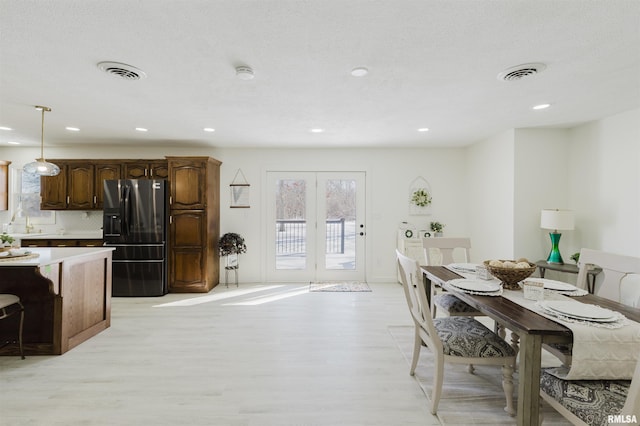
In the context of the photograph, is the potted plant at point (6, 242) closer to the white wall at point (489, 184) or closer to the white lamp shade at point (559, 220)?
the white wall at point (489, 184)

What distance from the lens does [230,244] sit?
5039 mm

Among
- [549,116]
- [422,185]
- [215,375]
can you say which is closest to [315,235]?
[422,185]

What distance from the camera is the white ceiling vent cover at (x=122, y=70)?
228 cm

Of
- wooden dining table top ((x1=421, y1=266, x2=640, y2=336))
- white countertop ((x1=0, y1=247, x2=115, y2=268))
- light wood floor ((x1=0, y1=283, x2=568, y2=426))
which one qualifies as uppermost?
white countertop ((x1=0, y1=247, x2=115, y2=268))

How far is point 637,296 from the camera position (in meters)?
2.02

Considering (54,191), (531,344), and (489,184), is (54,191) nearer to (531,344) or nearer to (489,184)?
(531,344)

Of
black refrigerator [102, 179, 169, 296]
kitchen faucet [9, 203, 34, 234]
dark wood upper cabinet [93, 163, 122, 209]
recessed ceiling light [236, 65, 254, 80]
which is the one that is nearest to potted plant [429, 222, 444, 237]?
recessed ceiling light [236, 65, 254, 80]

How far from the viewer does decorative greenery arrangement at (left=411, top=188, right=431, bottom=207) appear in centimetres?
545

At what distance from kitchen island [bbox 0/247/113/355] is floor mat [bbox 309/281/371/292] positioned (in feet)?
9.79

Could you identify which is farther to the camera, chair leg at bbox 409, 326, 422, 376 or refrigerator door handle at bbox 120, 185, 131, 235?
refrigerator door handle at bbox 120, 185, 131, 235

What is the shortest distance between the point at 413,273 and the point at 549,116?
9.72 feet

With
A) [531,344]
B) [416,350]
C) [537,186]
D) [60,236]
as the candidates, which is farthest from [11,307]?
[537,186]

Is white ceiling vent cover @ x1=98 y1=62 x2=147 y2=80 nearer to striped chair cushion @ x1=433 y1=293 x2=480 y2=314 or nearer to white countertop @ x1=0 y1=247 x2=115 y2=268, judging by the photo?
white countertop @ x1=0 y1=247 x2=115 y2=268

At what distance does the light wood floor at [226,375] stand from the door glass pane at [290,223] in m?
1.72
